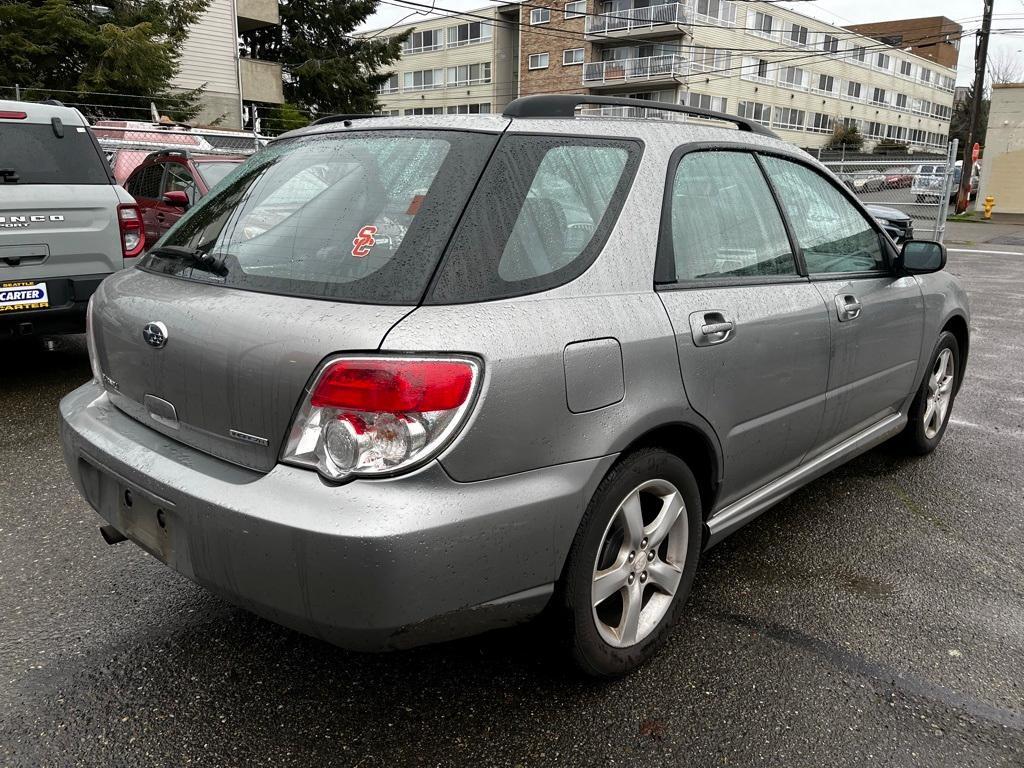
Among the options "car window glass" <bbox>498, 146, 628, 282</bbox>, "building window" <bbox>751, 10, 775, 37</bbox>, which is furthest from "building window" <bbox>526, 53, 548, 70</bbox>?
"car window glass" <bbox>498, 146, 628, 282</bbox>

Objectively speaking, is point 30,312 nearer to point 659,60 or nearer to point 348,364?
point 348,364

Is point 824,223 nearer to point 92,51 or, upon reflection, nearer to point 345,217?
point 345,217

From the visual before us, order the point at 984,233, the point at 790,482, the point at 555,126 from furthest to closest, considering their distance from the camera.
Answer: the point at 984,233
the point at 790,482
the point at 555,126

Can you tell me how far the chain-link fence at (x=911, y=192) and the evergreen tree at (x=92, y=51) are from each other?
14.7 meters

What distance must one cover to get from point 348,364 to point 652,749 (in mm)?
1307

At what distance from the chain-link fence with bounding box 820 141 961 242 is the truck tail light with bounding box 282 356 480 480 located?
1458cm

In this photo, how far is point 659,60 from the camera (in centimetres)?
4600

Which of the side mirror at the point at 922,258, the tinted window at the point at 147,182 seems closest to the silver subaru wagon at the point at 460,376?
the side mirror at the point at 922,258

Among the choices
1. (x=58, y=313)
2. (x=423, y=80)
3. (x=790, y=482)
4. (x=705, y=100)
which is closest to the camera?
(x=790, y=482)

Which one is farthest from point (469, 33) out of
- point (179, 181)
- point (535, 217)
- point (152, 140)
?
point (535, 217)

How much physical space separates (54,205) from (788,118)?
57.5 meters

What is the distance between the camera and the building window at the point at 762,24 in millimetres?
48969

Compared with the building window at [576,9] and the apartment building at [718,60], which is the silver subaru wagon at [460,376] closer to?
the apartment building at [718,60]

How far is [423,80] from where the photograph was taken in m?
61.4
